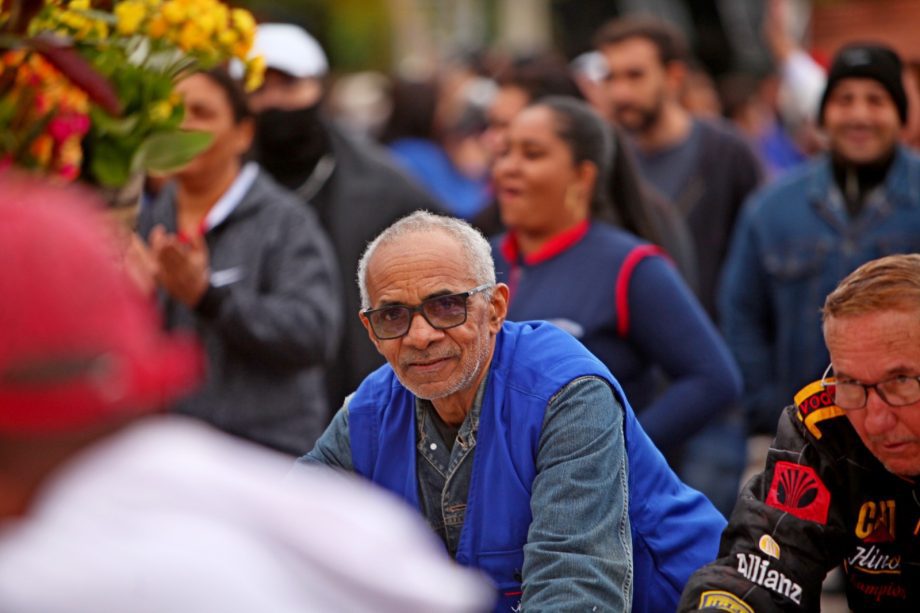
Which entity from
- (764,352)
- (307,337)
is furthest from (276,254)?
(764,352)

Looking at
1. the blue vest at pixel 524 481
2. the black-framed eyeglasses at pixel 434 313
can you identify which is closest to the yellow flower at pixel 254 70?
the black-framed eyeglasses at pixel 434 313

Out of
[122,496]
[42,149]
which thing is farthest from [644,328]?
[122,496]

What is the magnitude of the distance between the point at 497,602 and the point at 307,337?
1969mm

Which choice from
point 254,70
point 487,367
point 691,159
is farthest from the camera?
point 691,159

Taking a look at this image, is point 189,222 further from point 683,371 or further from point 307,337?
point 683,371

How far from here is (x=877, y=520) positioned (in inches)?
137

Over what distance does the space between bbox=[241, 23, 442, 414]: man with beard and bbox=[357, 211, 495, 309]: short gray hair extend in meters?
2.80

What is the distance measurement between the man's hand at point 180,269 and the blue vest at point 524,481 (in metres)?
1.49

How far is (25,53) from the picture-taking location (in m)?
3.59

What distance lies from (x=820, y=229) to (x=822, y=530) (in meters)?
3.08

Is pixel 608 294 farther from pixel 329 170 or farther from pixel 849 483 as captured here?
pixel 329 170

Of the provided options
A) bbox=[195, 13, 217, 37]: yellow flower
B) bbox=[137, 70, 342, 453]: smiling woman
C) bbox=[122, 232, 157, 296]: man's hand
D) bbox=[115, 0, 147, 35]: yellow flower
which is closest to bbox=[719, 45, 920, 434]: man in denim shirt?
bbox=[137, 70, 342, 453]: smiling woman

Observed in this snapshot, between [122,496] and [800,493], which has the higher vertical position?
[122,496]

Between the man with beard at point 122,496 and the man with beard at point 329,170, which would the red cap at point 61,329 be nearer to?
the man with beard at point 122,496
